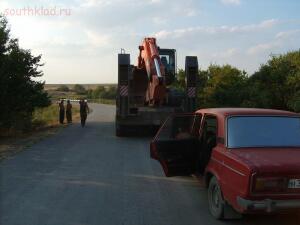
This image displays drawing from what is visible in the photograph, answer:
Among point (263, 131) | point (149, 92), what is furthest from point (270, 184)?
point (149, 92)

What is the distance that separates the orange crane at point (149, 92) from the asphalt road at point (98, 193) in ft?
14.9

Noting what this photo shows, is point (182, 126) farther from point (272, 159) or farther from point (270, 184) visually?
point (270, 184)

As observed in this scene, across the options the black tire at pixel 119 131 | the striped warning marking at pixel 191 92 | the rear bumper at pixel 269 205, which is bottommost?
the black tire at pixel 119 131

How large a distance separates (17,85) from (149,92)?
5.65 metres

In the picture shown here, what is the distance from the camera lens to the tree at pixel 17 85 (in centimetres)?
2003

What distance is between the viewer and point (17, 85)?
67.9ft

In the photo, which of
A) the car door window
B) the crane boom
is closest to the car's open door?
the car door window

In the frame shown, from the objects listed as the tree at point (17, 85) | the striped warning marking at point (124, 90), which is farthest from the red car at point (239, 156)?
the tree at point (17, 85)

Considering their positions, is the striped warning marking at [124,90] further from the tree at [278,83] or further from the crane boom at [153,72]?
the tree at [278,83]

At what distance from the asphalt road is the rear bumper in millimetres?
860

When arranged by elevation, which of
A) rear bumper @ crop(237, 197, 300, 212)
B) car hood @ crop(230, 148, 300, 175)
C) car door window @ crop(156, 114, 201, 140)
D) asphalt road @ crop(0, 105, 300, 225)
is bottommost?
asphalt road @ crop(0, 105, 300, 225)

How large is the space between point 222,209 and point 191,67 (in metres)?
13.3

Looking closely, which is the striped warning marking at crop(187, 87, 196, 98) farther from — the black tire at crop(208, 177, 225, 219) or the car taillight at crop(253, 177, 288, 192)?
the car taillight at crop(253, 177, 288, 192)

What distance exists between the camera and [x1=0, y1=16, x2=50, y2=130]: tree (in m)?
20.0
